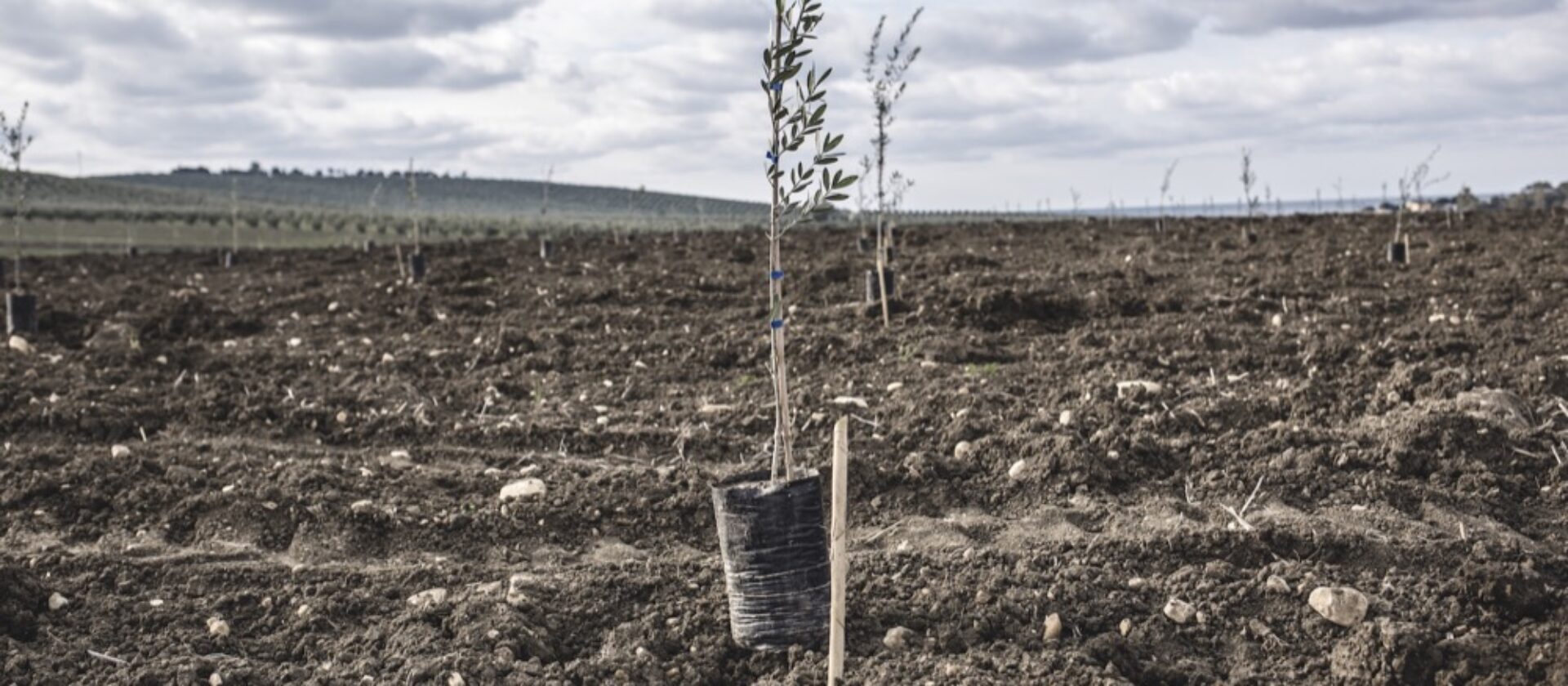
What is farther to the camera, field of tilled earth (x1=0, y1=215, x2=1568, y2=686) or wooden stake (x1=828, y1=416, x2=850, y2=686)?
field of tilled earth (x1=0, y1=215, x2=1568, y2=686)

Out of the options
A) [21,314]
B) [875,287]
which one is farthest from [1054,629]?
[21,314]

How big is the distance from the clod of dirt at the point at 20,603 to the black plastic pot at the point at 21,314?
7.77 metres

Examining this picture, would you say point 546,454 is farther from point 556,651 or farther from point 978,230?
point 978,230

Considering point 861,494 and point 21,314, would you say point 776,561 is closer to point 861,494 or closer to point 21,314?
point 861,494

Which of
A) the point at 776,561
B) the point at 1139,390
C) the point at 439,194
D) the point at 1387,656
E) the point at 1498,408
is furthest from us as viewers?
the point at 439,194

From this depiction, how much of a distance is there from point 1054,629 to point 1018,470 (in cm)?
171

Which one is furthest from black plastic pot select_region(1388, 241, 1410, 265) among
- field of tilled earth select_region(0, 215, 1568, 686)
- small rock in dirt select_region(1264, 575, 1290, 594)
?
small rock in dirt select_region(1264, 575, 1290, 594)

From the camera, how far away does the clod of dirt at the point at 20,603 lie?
13.5ft

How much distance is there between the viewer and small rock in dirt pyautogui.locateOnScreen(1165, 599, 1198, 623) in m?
3.88

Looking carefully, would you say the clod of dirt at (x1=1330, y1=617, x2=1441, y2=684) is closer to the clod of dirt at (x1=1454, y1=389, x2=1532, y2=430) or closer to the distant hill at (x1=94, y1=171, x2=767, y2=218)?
the clod of dirt at (x1=1454, y1=389, x2=1532, y2=430)

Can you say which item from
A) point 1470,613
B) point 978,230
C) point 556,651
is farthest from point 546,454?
point 978,230

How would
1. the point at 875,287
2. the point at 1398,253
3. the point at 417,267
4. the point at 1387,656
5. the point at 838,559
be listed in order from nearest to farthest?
the point at 838,559
the point at 1387,656
the point at 875,287
the point at 1398,253
the point at 417,267

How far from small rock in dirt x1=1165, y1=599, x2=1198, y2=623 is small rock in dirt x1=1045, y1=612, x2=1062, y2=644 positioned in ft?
1.18

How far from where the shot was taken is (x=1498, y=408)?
5.91m
